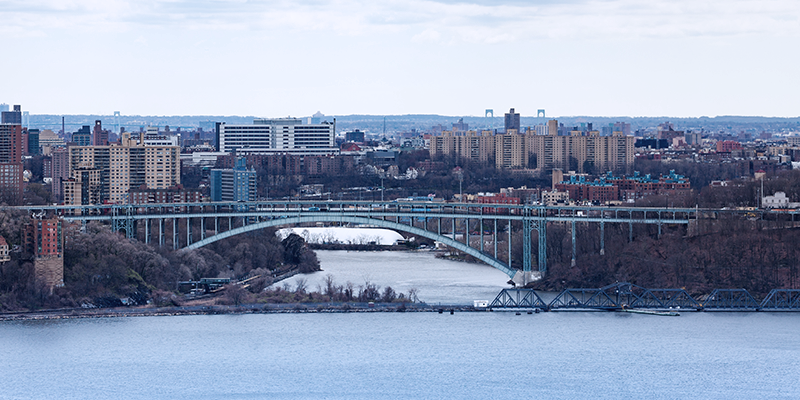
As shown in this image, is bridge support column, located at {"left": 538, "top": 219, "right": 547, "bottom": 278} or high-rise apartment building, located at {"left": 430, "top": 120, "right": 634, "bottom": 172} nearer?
bridge support column, located at {"left": 538, "top": 219, "right": 547, "bottom": 278}

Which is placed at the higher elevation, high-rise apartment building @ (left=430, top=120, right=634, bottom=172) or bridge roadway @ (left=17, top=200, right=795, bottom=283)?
high-rise apartment building @ (left=430, top=120, right=634, bottom=172)

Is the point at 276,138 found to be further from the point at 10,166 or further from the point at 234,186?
the point at 10,166

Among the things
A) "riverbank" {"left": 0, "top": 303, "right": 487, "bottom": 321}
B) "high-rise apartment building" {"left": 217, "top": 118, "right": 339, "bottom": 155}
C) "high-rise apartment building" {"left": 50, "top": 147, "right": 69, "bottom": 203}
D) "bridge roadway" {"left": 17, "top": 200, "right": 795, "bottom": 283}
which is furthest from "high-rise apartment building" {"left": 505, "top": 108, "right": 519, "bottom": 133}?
"riverbank" {"left": 0, "top": 303, "right": 487, "bottom": 321}

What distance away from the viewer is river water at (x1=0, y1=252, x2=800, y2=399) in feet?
80.5

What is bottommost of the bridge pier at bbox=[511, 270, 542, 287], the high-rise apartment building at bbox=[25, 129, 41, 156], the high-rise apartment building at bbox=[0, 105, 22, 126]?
the bridge pier at bbox=[511, 270, 542, 287]

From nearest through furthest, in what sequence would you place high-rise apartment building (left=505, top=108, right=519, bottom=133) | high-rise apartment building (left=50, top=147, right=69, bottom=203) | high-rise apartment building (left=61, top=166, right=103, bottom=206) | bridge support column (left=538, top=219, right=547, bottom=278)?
1. bridge support column (left=538, top=219, right=547, bottom=278)
2. high-rise apartment building (left=61, top=166, right=103, bottom=206)
3. high-rise apartment building (left=50, top=147, right=69, bottom=203)
4. high-rise apartment building (left=505, top=108, right=519, bottom=133)

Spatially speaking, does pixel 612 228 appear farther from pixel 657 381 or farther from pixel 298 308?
pixel 657 381

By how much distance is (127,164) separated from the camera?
52.2 metres

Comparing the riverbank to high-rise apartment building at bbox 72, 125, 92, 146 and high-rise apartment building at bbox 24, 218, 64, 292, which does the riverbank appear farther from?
high-rise apartment building at bbox 72, 125, 92, 146

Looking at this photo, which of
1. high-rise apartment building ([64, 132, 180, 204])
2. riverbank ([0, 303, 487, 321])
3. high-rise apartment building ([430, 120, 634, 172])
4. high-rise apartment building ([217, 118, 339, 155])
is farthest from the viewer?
high-rise apartment building ([217, 118, 339, 155])

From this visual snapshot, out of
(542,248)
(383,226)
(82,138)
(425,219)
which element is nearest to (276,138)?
(82,138)

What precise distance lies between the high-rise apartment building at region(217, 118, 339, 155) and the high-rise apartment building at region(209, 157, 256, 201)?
26.4 meters

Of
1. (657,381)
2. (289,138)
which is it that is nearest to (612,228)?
(657,381)

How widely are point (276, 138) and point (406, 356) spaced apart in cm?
5928
